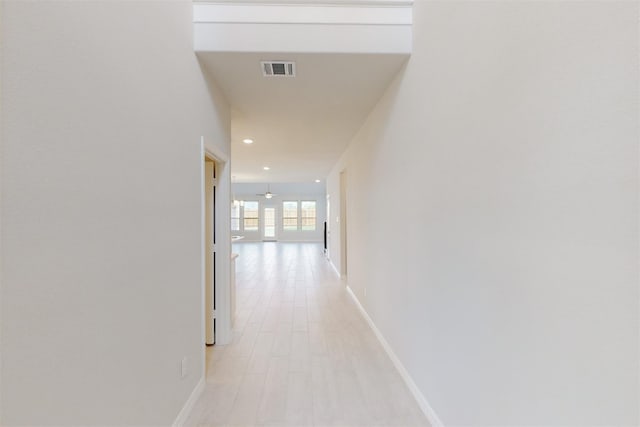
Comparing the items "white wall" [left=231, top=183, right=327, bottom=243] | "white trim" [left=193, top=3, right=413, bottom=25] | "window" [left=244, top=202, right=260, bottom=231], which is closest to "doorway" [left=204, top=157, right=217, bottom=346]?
"white trim" [left=193, top=3, right=413, bottom=25]

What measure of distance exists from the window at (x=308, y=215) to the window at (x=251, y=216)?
2.32 meters

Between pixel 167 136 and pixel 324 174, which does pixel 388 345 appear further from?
pixel 324 174

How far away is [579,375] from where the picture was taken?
0.96 metres

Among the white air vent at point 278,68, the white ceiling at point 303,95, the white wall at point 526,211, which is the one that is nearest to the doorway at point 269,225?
the white ceiling at point 303,95

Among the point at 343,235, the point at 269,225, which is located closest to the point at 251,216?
the point at 269,225

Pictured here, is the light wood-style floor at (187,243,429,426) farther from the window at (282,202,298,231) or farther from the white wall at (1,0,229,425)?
the window at (282,202,298,231)

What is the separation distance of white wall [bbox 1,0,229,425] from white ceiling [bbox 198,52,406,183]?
0.71m

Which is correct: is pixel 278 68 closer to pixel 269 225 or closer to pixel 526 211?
pixel 526 211

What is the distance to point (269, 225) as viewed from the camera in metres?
16.0

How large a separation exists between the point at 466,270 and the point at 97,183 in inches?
67.5

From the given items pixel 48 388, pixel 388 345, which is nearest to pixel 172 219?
pixel 48 388

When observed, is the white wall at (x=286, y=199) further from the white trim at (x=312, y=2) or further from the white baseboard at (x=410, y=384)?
the white trim at (x=312, y=2)

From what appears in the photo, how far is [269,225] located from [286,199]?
63.7 inches

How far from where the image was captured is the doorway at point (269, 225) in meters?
15.9
